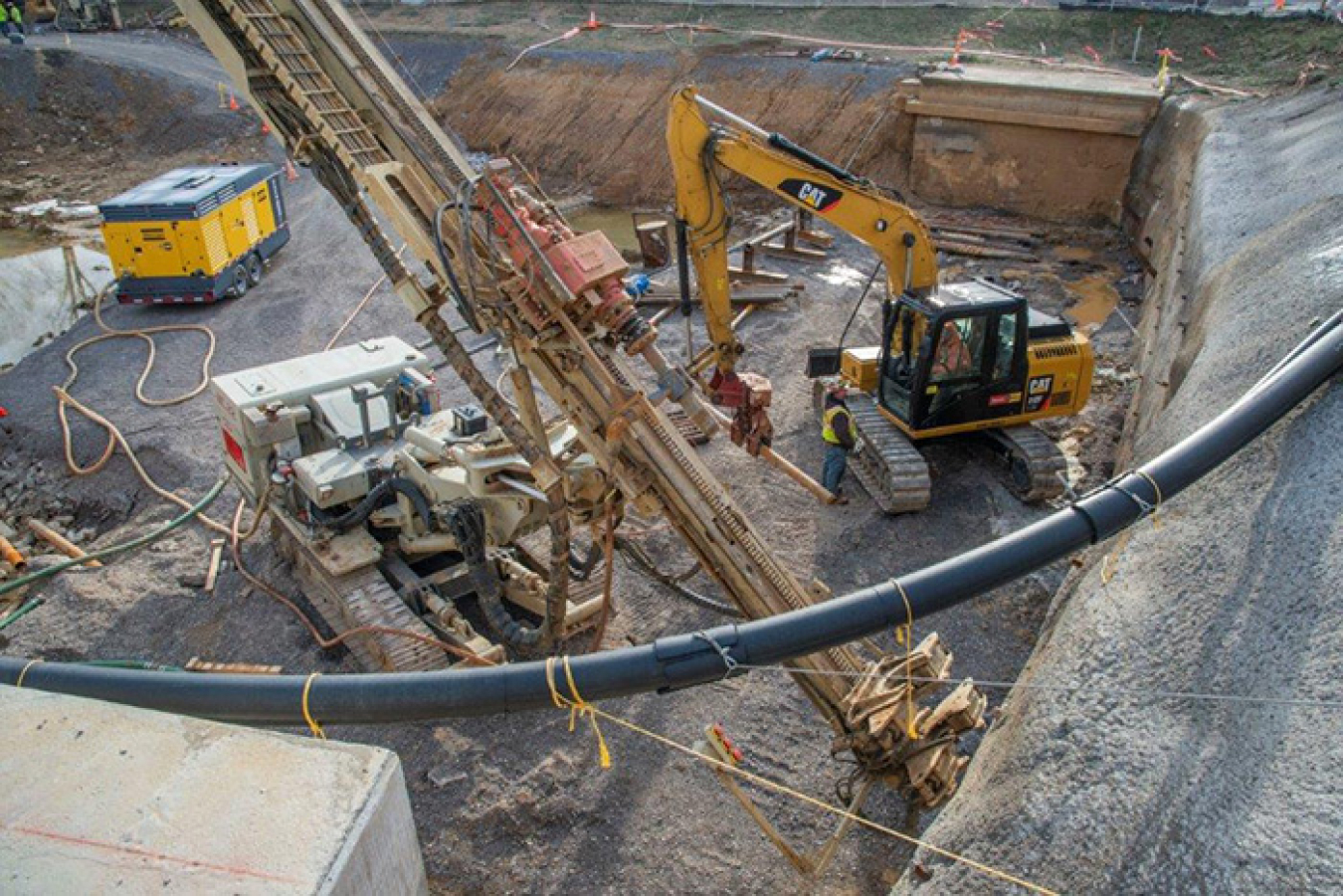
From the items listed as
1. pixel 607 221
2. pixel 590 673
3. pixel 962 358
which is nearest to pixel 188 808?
pixel 590 673

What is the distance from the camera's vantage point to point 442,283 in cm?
702

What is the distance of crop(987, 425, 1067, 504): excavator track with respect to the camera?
10258mm

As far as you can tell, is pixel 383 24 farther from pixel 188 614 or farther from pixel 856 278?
pixel 188 614

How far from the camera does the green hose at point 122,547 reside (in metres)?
9.76

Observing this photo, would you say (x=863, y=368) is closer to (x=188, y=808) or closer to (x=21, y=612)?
(x=21, y=612)

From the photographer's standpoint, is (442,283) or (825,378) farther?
(825,378)

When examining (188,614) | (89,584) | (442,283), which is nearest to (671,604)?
(442,283)

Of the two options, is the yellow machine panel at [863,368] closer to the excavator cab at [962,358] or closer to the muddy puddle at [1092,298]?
the excavator cab at [962,358]

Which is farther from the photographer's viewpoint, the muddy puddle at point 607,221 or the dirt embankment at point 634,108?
the muddy puddle at point 607,221

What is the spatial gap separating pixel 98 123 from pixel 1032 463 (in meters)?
28.6

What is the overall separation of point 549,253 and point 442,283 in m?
1.11

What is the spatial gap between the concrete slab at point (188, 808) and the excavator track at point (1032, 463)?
8428 millimetres

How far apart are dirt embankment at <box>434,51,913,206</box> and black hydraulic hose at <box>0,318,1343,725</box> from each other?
60.9ft

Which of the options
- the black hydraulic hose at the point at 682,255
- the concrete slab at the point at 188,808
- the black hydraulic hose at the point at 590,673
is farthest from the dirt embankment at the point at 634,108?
the concrete slab at the point at 188,808
